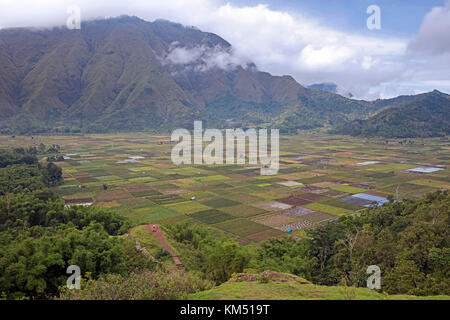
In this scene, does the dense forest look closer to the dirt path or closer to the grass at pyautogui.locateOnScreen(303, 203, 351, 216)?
the dirt path

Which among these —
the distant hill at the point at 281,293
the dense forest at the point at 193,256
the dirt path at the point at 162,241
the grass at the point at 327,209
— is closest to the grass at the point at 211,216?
the dense forest at the point at 193,256

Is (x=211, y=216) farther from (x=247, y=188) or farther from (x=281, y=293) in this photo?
(x=281, y=293)

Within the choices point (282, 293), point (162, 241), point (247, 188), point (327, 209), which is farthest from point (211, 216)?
point (282, 293)

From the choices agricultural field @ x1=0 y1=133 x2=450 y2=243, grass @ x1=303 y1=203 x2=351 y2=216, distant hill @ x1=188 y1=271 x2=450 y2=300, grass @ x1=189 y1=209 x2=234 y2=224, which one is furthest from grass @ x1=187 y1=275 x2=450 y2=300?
grass @ x1=303 y1=203 x2=351 y2=216

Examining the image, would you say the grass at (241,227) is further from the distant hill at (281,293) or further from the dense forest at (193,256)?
the distant hill at (281,293)

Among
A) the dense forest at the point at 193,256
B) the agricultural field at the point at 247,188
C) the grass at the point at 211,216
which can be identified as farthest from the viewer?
the agricultural field at the point at 247,188

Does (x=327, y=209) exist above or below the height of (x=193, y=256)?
below

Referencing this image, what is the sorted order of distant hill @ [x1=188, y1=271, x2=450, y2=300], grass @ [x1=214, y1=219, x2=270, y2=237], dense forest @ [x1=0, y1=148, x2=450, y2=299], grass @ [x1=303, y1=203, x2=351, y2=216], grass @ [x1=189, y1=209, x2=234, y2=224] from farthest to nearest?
grass @ [x1=303, y1=203, x2=351, y2=216]
grass @ [x1=189, y1=209, x2=234, y2=224]
grass @ [x1=214, y1=219, x2=270, y2=237]
dense forest @ [x1=0, y1=148, x2=450, y2=299]
distant hill @ [x1=188, y1=271, x2=450, y2=300]

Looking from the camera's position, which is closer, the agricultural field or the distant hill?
the distant hill
